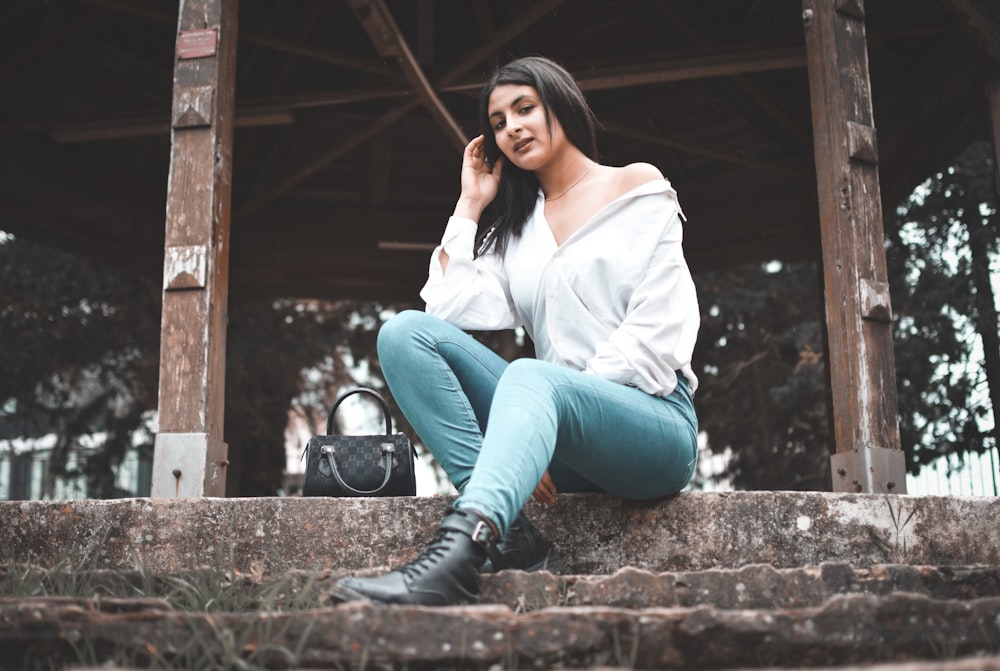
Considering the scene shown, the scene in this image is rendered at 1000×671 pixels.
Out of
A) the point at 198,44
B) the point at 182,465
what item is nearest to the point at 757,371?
the point at 198,44

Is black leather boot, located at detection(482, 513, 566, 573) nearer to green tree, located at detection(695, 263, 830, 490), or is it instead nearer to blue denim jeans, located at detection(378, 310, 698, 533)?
blue denim jeans, located at detection(378, 310, 698, 533)

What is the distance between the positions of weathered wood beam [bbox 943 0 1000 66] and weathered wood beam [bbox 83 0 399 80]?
9.94 ft

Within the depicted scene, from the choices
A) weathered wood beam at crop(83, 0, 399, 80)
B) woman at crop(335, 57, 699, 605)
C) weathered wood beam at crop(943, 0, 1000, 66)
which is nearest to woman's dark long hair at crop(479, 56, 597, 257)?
woman at crop(335, 57, 699, 605)

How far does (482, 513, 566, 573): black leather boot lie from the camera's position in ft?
8.24

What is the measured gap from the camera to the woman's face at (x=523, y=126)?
2934 millimetres

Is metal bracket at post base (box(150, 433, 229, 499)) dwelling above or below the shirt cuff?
below

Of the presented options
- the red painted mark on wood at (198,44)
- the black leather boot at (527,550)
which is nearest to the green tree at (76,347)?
the red painted mark on wood at (198,44)

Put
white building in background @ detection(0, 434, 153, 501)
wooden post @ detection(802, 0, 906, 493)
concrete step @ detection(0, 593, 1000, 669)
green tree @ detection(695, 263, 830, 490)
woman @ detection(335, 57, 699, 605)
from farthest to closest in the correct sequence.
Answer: white building in background @ detection(0, 434, 153, 501), green tree @ detection(695, 263, 830, 490), wooden post @ detection(802, 0, 906, 493), woman @ detection(335, 57, 699, 605), concrete step @ detection(0, 593, 1000, 669)

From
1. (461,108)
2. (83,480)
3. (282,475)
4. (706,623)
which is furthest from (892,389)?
(83,480)

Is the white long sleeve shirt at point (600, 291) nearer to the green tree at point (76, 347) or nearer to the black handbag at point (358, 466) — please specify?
the black handbag at point (358, 466)

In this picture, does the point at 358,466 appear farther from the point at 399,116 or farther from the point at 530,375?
the point at 399,116

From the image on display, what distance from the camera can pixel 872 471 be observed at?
374 cm

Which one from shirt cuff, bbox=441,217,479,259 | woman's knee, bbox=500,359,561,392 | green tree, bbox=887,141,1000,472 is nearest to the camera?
woman's knee, bbox=500,359,561,392

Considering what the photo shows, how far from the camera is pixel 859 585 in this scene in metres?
2.25
